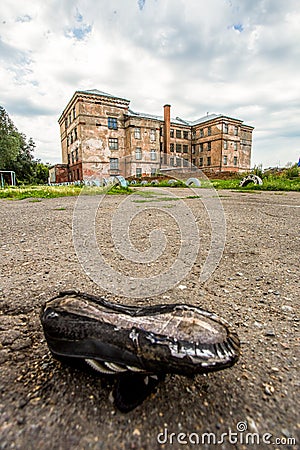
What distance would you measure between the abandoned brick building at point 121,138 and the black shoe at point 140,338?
15.2m

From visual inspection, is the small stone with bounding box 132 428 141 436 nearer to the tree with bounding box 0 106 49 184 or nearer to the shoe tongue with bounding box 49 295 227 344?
the shoe tongue with bounding box 49 295 227 344

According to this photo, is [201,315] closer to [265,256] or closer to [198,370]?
[198,370]

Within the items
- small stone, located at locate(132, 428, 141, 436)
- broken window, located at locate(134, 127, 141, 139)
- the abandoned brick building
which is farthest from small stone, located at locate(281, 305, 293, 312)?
broken window, located at locate(134, 127, 141, 139)

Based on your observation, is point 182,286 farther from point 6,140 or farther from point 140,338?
point 6,140

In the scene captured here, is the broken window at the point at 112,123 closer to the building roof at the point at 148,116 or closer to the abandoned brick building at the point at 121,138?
the abandoned brick building at the point at 121,138

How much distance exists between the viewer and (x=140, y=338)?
47 cm

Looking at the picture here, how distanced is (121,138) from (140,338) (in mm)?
22617

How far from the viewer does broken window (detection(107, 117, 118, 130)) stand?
21.0m

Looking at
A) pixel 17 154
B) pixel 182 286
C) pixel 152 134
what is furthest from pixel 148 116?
pixel 182 286

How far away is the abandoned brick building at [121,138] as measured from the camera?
1970 centimetres

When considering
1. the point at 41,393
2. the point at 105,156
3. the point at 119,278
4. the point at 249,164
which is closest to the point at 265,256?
the point at 119,278

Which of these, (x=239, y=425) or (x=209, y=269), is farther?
(x=209, y=269)

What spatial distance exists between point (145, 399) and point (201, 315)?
20 centimetres

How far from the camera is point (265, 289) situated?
1.00 metres
